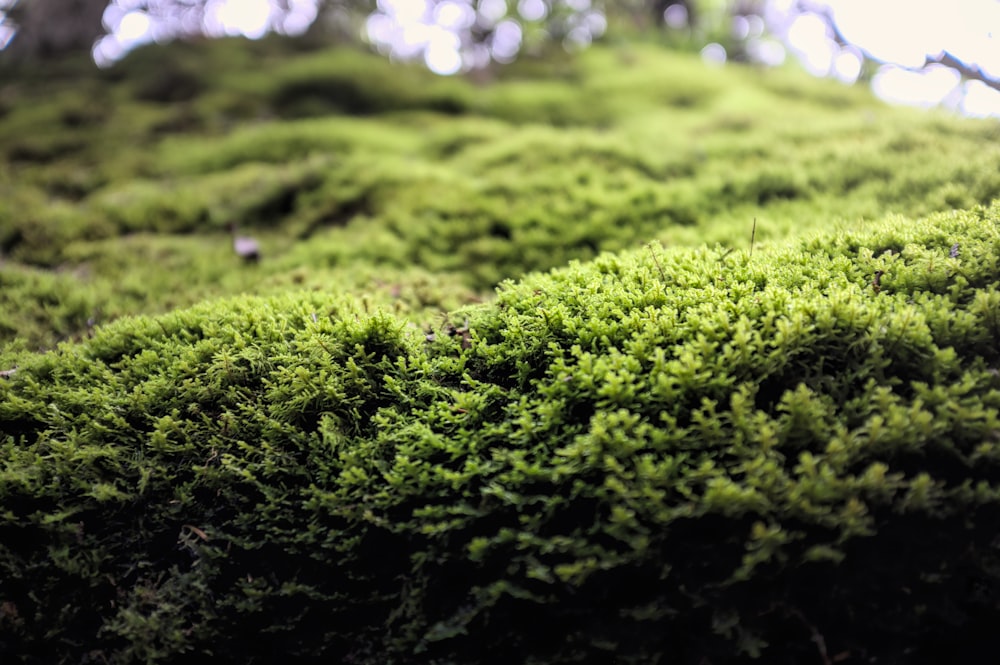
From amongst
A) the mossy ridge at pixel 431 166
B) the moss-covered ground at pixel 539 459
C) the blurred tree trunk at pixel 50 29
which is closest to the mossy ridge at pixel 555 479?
the moss-covered ground at pixel 539 459

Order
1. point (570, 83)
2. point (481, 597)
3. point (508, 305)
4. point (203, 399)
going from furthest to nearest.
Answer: point (570, 83) → point (508, 305) → point (203, 399) → point (481, 597)

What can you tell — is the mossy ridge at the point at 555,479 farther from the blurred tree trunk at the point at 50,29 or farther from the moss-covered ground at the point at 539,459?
the blurred tree trunk at the point at 50,29

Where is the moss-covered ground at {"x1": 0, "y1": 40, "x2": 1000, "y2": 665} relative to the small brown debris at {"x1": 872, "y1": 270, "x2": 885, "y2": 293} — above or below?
Result: below

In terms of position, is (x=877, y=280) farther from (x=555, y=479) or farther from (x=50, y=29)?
(x=50, y=29)

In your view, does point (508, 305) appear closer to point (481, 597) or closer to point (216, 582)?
point (481, 597)

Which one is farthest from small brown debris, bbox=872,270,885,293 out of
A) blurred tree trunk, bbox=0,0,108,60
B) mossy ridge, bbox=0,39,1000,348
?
A: blurred tree trunk, bbox=0,0,108,60

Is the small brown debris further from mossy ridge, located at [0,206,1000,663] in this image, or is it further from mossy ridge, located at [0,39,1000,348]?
mossy ridge, located at [0,39,1000,348]

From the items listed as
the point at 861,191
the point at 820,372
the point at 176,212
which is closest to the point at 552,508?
the point at 820,372
